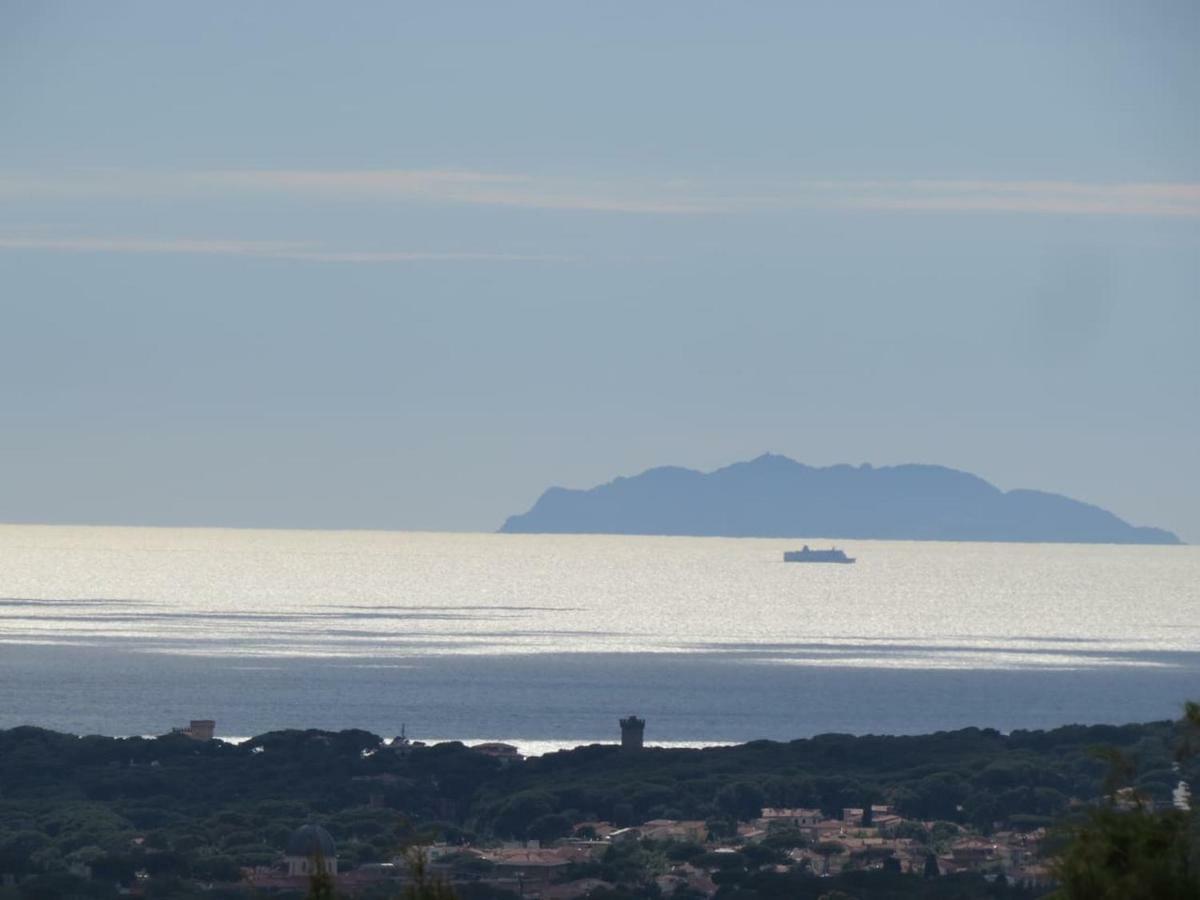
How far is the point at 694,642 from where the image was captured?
546ft

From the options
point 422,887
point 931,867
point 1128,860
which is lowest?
point 931,867

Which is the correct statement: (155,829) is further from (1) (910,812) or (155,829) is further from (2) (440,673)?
(2) (440,673)

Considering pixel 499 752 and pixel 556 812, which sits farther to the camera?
pixel 499 752

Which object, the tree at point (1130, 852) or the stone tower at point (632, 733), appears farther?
the stone tower at point (632, 733)

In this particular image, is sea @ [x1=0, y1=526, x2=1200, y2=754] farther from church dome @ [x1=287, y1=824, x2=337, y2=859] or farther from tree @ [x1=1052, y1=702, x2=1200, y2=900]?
tree @ [x1=1052, y1=702, x2=1200, y2=900]

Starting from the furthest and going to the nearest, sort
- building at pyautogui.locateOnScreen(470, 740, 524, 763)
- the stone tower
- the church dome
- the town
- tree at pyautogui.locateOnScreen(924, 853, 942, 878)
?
the stone tower, building at pyautogui.locateOnScreen(470, 740, 524, 763), tree at pyautogui.locateOnScreen(924, 853, 942, 878), the town, the church dome

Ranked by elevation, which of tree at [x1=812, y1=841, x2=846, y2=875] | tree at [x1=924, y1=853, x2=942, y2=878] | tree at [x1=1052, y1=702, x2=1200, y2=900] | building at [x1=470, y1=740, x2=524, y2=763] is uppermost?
building at [x1=470, y1=740, x2=524, y2=763]

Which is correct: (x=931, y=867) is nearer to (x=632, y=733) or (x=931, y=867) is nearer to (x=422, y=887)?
(x=632, y=733)

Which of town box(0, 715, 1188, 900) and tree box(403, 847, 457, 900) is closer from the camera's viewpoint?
tree box(403, 847, 457, 900)

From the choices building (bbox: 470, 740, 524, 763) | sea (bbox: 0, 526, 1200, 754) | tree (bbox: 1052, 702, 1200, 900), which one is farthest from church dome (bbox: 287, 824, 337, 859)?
sea (bbox: 0, 526, 1200, 754)

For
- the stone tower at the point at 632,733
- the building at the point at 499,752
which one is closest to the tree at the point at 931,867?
the building at the point at 499,752

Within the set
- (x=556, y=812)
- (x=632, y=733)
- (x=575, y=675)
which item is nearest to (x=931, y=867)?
(x=556, y=812)

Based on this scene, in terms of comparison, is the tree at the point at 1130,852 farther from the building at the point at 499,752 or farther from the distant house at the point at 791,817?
the building at the point at 499,752

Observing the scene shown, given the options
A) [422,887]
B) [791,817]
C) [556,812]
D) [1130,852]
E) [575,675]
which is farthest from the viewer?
[575,675]
